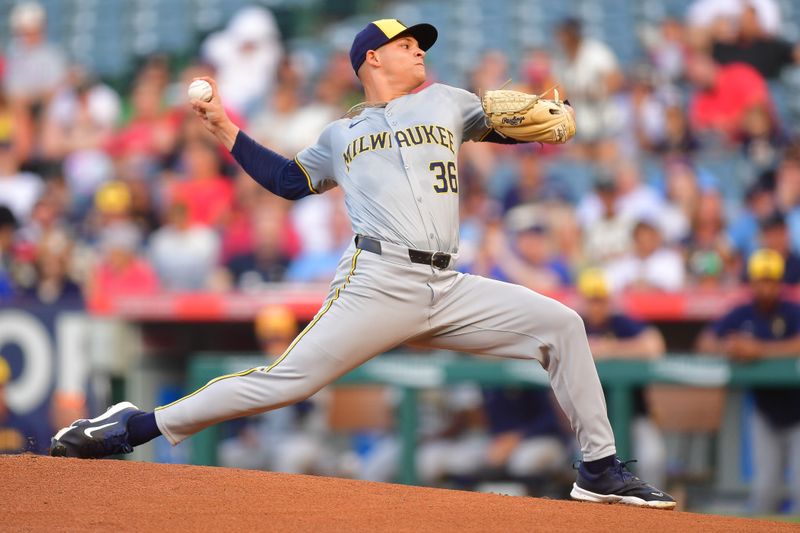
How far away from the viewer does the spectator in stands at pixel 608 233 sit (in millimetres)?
8570

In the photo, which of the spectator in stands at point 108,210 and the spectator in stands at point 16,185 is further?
the spectator in stands at point 16,185

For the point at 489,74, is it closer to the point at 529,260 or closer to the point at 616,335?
the point at 529,260

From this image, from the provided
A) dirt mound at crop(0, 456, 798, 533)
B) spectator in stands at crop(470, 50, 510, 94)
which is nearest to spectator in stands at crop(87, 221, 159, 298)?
spectator in stands at crop(470, 50, 510, 94)

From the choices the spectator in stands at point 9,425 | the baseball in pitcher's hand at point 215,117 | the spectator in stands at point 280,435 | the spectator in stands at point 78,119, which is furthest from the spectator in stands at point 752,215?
the spectator in stands at point 78,119

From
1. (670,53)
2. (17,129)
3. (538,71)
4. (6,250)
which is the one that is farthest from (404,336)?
(17,129)

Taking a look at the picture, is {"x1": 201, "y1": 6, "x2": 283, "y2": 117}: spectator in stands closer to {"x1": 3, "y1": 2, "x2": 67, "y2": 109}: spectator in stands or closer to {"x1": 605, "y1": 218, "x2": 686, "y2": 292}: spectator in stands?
{"x1": 3, "y1": 2, "x2": 67, "y2": 109}: spectator in stands

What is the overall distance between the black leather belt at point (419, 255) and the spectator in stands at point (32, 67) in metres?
8.84

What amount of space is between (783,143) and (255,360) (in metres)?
4.27

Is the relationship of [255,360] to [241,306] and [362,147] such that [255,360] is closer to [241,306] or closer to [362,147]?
[241,306]

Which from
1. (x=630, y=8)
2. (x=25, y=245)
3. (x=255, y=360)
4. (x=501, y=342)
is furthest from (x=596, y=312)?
(x=25, y=245)

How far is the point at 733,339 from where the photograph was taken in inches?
269

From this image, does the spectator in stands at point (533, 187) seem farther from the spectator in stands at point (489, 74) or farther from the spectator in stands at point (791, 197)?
the spectator in stands at point (791, 197)

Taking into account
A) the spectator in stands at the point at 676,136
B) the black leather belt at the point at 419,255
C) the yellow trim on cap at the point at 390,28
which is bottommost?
the black leather belt at the point at 419,255

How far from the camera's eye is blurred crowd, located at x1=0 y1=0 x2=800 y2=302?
8430mm
